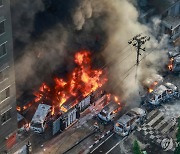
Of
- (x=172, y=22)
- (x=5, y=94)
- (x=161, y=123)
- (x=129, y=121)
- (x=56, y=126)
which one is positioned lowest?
(x=161, y=123)

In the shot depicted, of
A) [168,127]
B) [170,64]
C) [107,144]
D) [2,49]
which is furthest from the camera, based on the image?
[170,64]

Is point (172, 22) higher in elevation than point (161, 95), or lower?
higher

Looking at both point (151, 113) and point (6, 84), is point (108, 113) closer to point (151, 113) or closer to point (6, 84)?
point (151, 113)

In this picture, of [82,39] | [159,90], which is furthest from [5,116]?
[159,90]

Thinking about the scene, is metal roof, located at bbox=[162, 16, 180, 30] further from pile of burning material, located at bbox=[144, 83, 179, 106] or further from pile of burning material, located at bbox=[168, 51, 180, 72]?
pile of burning material, located at bbox=[144, 83, 179, 106]

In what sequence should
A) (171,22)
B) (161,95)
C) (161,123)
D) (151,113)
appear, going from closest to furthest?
(161,123) < (151,113) < (161,95) < (171,22)
